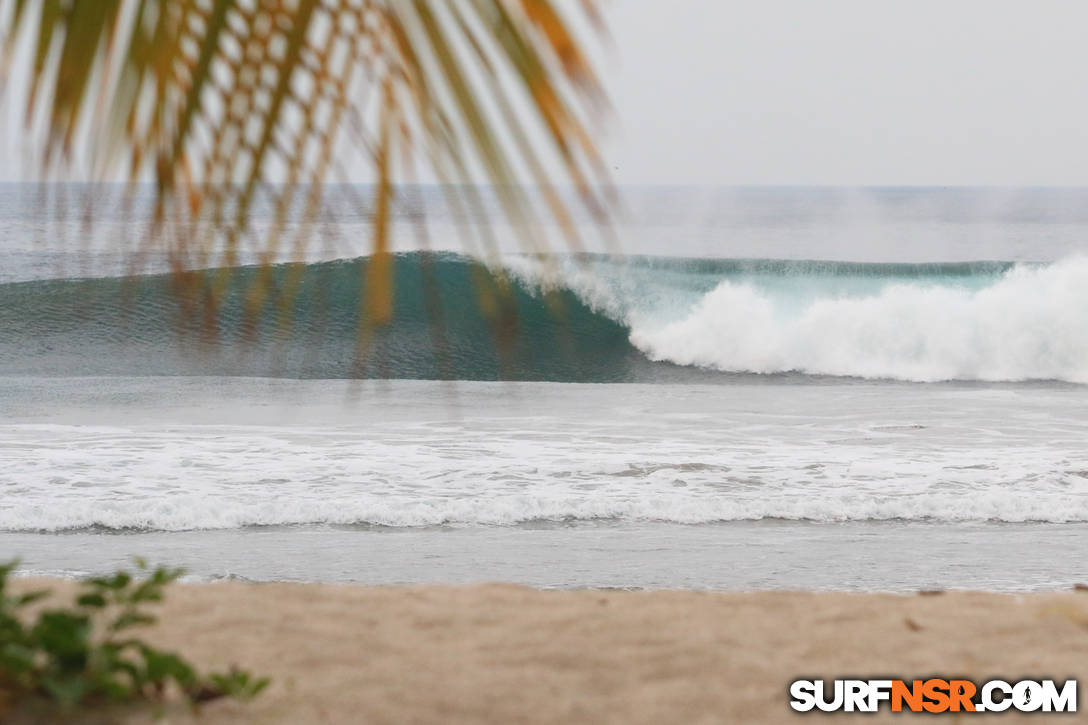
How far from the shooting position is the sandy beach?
2018mm

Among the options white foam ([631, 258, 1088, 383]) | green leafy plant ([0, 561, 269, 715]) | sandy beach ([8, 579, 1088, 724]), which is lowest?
sandy beach ([8, 579, 1088, 724])

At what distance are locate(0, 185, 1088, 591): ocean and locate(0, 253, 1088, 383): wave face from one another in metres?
0.06

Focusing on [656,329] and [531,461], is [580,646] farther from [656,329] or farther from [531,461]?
[656,329]

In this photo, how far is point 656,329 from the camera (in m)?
14.5

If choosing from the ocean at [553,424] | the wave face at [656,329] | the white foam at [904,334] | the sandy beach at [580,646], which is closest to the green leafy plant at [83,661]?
the sandy beach at [580,646]

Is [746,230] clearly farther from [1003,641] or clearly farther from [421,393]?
[1003,641]

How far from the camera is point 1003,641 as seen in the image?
8.28ft

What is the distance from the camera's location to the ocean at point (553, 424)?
4414 mm

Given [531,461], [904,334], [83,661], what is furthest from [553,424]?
[904,334]

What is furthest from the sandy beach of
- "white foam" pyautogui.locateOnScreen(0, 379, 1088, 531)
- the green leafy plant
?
"white foam" pyautogui.locateOnScreen(0, 379, 1088, 531)

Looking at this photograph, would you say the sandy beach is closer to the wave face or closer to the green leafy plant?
the green leafy plant

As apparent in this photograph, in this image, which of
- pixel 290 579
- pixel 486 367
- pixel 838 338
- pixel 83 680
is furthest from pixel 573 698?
pixel 838 338

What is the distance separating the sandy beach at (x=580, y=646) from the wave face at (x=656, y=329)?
349 inches

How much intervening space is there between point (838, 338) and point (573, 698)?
12955 millimetres
